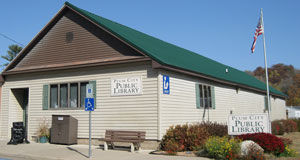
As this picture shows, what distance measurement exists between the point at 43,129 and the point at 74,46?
15.1ft

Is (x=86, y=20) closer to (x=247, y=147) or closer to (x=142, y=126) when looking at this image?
(x=142, y=126)

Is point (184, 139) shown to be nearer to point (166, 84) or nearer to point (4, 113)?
point (166, 84)

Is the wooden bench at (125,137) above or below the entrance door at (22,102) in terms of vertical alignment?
below

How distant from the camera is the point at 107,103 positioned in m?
14.9

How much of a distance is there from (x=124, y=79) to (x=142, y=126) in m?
2.34

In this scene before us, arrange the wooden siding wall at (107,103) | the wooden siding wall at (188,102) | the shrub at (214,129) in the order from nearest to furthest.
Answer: the wooden siding wall at (107,103) → the wooden siding wall at (188,102) → the shrub at (214,129)

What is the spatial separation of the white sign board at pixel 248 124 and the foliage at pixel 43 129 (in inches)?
368

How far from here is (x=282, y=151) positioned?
443 inches

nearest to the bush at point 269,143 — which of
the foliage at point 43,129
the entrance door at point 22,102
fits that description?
the foliage at point 43,129

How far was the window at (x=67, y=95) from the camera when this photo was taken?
15.8 m

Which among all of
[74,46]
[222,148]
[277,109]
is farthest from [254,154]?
[277,109]

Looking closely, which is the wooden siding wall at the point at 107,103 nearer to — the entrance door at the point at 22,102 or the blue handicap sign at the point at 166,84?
the blue handicap sign at the point at 166,84

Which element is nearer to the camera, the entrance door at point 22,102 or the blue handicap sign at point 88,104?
the blue handicap sign at point 88,104

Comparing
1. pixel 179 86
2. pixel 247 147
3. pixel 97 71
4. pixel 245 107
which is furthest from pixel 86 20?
pixel 245 107
